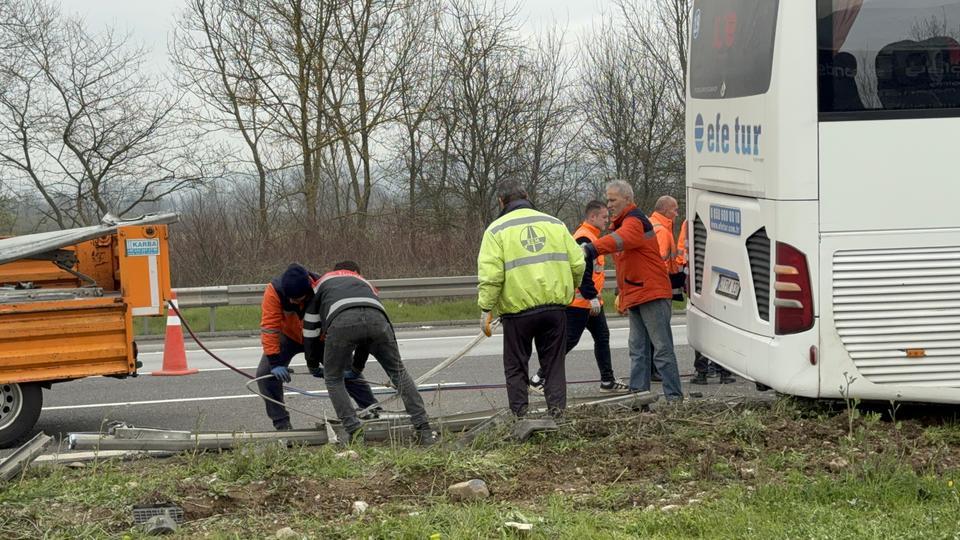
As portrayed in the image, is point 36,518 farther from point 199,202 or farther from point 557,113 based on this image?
point 557,113

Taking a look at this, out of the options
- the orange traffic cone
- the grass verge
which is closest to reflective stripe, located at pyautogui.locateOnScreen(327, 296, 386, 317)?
the grass verge

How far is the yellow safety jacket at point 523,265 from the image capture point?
763cm

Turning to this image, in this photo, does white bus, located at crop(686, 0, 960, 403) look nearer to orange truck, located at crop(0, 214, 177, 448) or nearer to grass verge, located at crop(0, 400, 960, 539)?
grass verge, located at crop(0, 400, 960, 539)

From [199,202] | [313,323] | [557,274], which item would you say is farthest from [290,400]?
[199,202]

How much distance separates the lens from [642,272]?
8906 millimetres

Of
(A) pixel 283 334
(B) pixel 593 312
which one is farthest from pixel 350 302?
(B) pixel 593 312

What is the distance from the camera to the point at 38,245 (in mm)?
9086

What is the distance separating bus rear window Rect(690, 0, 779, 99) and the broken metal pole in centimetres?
500

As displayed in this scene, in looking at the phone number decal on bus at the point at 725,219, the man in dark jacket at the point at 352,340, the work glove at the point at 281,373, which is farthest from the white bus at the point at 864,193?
the work glove at the point at 281,373

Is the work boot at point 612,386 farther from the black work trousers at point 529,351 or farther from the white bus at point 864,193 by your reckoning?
the white bus at point 864,193

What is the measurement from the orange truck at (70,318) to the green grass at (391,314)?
800 cm

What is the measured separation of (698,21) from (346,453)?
13.9 ft

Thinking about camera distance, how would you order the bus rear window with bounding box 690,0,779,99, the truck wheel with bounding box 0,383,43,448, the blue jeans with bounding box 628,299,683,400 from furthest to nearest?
the blue jeans with bounding box 628,299,683,400 < the truck wheel with bounding box 0,383,43,448 < the bus rear window with bounding box 690,0,779,99

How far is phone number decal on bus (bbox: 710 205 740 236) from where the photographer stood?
751 centimetres
